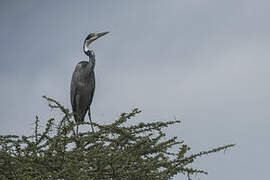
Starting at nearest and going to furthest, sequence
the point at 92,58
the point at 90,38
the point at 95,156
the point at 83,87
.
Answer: the point at 95,156 < the point at 83,87 < the point at 92,58 < the point at 90,38

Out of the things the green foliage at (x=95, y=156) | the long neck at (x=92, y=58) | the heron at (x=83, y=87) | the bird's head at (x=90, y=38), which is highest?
the bird's head at (x=90, y=38)

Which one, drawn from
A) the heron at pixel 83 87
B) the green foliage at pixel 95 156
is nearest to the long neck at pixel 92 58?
the heron at pixel 83 87

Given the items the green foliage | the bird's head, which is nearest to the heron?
the bird's head

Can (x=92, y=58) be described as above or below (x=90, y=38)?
below

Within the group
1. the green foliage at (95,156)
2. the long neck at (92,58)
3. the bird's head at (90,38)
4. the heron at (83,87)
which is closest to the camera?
the green foliage at (95,156)

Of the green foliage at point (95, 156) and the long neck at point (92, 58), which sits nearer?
the green foliage at point (95, 156)

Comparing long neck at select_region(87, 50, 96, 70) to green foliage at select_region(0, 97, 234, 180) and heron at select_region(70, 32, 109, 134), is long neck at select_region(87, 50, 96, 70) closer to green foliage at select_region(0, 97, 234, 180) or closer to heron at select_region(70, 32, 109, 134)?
heron at select_region(70, 32, 109, 134)

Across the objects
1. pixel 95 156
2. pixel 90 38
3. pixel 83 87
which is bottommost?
pixel 95 156

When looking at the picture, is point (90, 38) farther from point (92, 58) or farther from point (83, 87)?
point (83, 87)

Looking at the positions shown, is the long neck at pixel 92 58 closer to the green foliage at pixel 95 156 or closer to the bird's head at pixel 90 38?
the bird's head at pixel 90 38

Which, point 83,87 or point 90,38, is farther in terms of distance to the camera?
point 90,38

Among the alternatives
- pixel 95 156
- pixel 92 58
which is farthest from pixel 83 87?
pixel 95 156

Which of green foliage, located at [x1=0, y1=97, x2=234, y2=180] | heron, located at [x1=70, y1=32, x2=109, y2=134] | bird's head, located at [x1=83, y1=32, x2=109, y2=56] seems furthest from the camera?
bird's head, located at [x1=83, y1=32, x2=109, y2=56]

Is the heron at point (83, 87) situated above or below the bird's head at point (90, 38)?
below
